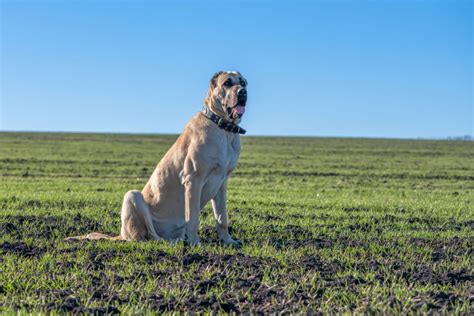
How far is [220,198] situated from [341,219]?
3560 millimetres

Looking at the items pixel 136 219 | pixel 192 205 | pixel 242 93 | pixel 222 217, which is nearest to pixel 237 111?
pixel 242 93

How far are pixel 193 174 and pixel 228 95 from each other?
1.09 m

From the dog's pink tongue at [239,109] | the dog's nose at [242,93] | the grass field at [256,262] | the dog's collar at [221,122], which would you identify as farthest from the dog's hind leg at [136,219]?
the dog's nose at [242,93]

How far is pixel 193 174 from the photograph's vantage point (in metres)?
8.29

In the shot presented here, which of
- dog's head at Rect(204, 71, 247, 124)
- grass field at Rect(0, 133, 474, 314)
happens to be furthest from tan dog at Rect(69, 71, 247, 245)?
grass field at Rect(0, 133, 474, 314)

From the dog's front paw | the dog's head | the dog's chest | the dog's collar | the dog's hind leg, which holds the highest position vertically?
the dog's head

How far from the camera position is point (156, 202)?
337 inches

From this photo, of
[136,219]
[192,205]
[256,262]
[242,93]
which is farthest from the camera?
[136,219]

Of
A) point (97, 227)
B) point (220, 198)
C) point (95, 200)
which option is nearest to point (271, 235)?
point (220, 198)

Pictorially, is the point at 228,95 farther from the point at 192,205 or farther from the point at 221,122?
the point at 192,205

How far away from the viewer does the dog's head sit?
811 centimetres

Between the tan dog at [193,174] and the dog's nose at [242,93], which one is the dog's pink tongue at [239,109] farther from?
the dog's nose at [242,93]

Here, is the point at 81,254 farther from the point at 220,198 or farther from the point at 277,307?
the point at 277,307

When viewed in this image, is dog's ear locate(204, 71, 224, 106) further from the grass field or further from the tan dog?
the grass field
